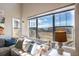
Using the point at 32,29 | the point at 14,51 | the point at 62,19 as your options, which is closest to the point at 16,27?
the point at 32,29

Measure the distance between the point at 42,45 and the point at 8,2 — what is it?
0.74 m

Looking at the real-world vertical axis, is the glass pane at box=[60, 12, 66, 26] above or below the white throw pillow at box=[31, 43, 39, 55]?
above

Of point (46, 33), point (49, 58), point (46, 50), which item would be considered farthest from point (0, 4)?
point (49, 58)

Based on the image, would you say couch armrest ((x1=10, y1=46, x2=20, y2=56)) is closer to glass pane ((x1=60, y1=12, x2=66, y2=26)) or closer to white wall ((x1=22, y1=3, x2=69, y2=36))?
white wall ((x1=22, y1=3, x2=69, y2=36))

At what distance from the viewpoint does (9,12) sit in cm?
173

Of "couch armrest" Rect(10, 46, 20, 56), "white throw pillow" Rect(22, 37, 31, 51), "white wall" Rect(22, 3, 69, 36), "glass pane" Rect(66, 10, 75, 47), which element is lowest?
"couch armrest" Rect(10, 46, 20, 56)

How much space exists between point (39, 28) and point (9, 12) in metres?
0.46

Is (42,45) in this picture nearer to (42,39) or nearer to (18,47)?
(42,39)

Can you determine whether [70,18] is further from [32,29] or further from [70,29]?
[32,29]

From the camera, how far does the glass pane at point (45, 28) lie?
1751mm

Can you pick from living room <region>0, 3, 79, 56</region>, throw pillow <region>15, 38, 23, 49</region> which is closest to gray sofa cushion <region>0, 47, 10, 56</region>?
living room <region>0, 3, 79, 56</region>

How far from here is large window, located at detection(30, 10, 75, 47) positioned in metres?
1.72

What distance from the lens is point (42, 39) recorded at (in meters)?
1.75

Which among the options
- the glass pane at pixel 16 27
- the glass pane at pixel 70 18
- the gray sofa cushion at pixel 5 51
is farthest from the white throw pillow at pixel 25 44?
the glass pane at pixel 70 18
